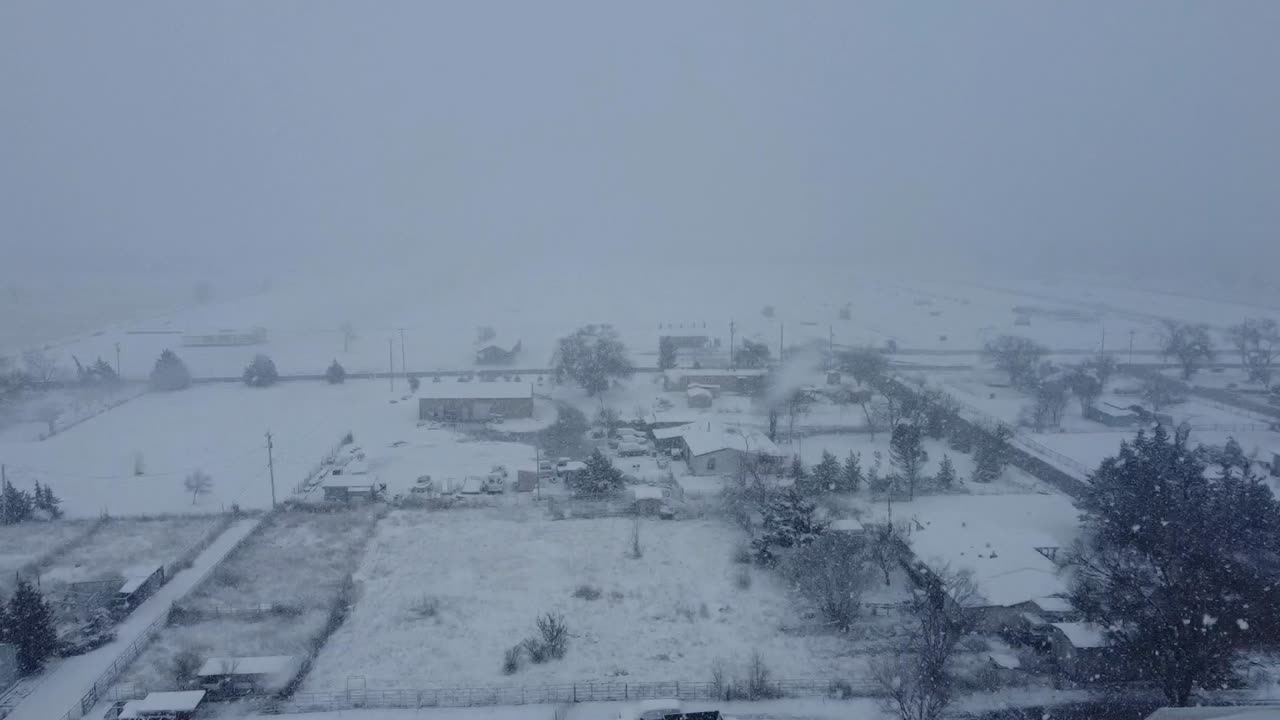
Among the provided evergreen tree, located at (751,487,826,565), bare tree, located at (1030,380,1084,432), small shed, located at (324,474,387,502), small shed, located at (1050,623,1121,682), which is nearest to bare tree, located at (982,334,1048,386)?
bare tree, located at (1030,380,1084,432)

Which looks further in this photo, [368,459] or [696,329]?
[696,329]

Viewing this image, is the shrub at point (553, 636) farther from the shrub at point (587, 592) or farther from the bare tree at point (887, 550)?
the bare tree at point (887, 550)

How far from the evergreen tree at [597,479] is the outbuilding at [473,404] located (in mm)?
7358

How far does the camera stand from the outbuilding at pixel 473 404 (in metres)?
25.1

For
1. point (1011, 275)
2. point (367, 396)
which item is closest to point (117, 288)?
point (367, 396)

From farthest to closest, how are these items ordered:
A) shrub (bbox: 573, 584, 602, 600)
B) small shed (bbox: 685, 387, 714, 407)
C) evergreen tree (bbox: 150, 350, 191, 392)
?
evergreen tree (bbox: 150, 350, 191, 392) → small shed (bbox: 685, 387, 714, 407) → shrub (bbox: 573, 584, 602, 600)

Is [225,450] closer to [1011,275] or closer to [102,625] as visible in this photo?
[102,625]

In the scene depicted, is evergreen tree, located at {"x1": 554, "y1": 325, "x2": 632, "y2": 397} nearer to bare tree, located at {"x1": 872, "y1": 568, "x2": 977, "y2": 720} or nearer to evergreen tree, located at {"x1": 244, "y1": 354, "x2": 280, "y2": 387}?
evergreen tree, located at {"x1": 244, "y1": 354, "x2": 280, "y2": 387}

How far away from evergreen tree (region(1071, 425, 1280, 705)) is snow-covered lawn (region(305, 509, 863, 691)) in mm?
3751

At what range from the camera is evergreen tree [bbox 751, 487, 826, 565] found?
47.3 feet

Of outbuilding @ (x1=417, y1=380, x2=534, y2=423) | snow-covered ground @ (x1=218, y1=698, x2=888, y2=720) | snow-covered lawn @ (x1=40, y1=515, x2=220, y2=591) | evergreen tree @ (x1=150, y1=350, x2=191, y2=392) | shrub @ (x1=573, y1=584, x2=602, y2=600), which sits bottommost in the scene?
snow-covered ground @ (x1=218, y1=698, x2=888, y2=720)

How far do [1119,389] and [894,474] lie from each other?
15.3 metres

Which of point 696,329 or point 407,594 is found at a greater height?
point 696,329

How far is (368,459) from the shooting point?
2109 centimetres
